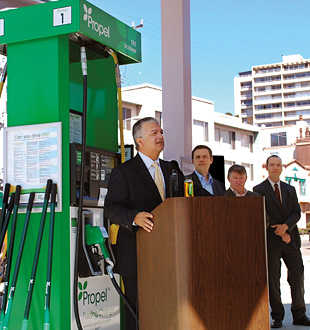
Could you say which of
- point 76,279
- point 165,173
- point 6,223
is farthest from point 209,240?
point 6,223

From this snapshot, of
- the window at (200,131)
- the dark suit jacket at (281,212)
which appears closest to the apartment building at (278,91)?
the window at (200,131)

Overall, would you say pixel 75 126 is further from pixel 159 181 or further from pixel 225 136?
pixel 225 136

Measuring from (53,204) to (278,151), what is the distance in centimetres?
5926

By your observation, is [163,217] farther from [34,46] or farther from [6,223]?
[34,46]

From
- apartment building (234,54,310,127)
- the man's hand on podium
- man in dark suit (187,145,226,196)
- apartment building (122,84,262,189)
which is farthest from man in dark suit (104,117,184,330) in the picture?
apartment building (234,54,310,127)

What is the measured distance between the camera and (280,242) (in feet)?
19.8

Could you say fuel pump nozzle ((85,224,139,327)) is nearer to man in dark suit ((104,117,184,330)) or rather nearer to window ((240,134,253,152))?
man in dark suit ((104,117,184,330))

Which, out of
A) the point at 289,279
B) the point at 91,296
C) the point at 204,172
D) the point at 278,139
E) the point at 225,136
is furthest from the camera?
the point at 278,139

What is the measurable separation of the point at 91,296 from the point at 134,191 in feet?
3.09

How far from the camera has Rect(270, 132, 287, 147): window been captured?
65.9 metres

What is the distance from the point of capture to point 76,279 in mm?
3977

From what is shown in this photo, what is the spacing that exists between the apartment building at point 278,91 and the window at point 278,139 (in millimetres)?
49834

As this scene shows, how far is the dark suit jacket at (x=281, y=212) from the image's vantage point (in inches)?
237

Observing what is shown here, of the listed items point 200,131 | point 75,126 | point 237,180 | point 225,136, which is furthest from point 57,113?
point 225,136
